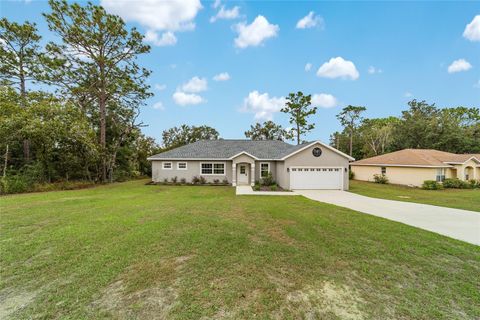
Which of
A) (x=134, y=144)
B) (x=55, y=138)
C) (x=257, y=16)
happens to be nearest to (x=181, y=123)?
(x=134, y=144)

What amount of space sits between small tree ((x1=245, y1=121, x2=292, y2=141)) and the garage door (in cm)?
2053

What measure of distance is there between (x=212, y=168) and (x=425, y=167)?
66.1 ft

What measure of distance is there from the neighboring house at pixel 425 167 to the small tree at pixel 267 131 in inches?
683

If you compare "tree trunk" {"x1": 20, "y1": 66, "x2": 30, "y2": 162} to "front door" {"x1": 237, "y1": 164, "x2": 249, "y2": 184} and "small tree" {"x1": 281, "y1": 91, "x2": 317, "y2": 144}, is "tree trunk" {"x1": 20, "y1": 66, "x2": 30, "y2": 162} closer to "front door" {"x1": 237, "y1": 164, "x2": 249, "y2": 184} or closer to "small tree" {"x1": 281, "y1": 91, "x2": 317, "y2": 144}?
"front door" {"x1": 237, "y1": 164, "x2": 249, "y2": 184}

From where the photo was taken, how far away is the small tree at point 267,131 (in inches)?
1500

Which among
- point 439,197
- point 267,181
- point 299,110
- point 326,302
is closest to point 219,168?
point 267,181

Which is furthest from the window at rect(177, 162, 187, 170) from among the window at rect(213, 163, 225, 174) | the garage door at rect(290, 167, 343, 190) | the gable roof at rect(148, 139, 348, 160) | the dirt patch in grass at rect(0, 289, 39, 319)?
the dirt patch in grass at rect(0, 289, 39, 319)

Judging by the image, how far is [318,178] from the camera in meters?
16.9

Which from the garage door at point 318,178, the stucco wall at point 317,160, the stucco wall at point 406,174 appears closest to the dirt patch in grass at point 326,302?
the stucco wall at point 317,160

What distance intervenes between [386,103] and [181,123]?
1219 inches

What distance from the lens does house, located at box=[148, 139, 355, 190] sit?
16859 millimetres

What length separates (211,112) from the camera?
2589 cm

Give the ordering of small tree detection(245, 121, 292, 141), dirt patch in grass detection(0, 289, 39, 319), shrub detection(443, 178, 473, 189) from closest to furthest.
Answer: dirt patch in grass detection(0, 289, 39, 319) < shrub detection(443, 178, 473, 189) < small tree detection(245, 121, 292, 141)

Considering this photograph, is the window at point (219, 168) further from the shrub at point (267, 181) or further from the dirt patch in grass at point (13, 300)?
the dirt patch in grass at point (13, 300)
